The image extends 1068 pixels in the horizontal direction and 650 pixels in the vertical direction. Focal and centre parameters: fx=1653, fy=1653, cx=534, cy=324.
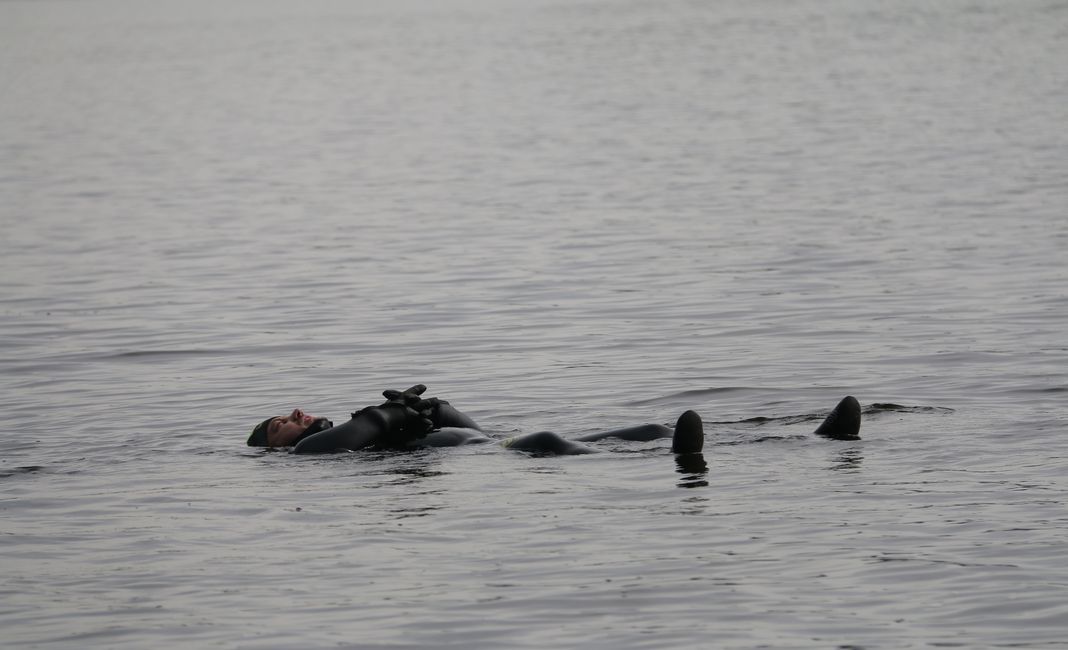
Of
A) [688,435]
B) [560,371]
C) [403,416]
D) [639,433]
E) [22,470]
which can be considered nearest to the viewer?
[688,435]

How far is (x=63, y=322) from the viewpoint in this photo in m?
19.3

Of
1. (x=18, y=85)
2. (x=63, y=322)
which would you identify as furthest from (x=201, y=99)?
(x=63, y=322)

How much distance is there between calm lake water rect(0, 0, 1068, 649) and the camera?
8.75m

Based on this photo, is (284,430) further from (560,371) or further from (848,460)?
(848,460)

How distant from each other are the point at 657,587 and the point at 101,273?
1599 centimetres

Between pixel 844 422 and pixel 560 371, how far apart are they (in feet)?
13.9

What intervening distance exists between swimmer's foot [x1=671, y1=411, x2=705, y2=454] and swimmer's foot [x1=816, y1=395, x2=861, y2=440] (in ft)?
3.11

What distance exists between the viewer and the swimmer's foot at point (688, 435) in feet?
36.5

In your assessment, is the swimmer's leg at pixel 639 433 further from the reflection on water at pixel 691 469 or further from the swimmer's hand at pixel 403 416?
the swimmer's hand at pixel 403 416

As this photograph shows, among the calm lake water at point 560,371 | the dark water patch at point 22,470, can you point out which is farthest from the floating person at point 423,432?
the dark water patch at point 22,470

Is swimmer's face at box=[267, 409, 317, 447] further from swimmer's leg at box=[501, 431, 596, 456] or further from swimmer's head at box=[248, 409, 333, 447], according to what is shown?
swimmer's leg at box=[501, 431, 596, 456]

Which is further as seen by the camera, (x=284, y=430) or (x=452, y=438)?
(x=284, y=430)

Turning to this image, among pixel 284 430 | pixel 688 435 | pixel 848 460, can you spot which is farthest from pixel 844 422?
pixel 284 430

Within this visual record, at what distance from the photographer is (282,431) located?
12203 mm
